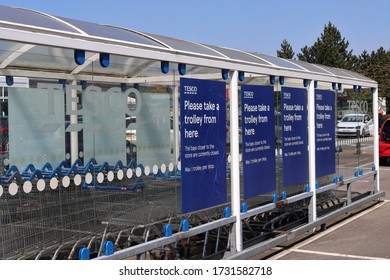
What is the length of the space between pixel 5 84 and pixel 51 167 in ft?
2.62

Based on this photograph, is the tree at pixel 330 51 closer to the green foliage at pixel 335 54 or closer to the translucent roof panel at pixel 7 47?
the green foliage at pixel 335 54

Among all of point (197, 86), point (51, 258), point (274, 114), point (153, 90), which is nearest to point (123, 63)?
point (153, 90)

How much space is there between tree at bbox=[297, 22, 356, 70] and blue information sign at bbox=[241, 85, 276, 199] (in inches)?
2008

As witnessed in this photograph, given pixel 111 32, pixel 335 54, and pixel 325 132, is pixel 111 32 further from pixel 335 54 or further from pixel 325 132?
pixel 335 54

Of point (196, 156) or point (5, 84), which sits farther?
point (196, 156)

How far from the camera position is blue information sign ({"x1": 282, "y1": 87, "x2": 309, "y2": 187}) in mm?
7777

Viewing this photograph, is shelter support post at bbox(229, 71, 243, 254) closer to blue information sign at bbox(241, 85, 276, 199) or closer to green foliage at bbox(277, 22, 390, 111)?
blue information sign at bbox(241, 85, 276, 199)

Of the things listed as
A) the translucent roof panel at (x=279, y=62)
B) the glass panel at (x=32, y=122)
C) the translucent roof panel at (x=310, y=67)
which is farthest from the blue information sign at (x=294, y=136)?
the glass panel at (x=32, y=122)

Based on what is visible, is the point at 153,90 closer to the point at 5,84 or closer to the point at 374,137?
the point at 5,84

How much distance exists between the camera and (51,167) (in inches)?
194

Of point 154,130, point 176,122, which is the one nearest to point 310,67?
point 176,122

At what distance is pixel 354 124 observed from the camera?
8.95 m

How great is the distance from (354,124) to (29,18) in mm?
5890

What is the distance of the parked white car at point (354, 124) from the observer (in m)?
9.33
